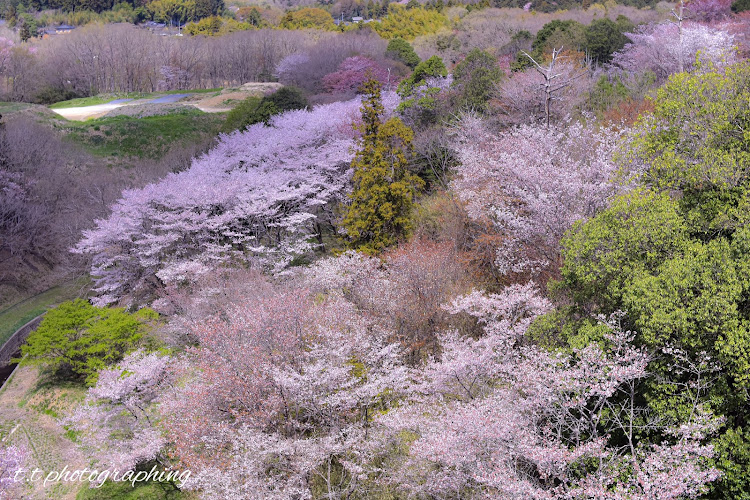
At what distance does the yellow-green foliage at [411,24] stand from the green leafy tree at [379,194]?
52.2m

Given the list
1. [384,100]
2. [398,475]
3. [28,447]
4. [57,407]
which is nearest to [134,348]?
[57,407]

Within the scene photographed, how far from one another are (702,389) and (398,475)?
6255 mm

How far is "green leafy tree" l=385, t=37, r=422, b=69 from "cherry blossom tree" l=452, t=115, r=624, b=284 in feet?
112

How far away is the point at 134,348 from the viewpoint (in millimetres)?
19797

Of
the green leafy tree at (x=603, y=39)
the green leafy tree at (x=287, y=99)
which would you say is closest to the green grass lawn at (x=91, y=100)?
the green leafy tree at (x=287, y=99)

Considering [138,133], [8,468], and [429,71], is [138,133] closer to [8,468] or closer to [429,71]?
[429,71]

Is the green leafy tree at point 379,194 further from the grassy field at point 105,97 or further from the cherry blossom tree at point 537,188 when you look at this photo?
the grassy field at point 105,97

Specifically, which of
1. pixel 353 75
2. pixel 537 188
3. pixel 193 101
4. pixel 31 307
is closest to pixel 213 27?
pixel 193 101

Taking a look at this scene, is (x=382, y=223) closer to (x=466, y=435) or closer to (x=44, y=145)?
(x=466, y=435)

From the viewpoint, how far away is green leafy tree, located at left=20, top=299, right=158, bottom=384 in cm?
1917

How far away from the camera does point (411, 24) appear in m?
73.9

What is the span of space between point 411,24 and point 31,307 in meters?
61.0

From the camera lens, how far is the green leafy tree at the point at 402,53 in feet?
176

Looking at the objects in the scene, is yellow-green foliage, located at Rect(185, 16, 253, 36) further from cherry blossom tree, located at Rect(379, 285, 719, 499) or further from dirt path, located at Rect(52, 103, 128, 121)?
cherry blossom tree, located at Rect(379, 285, 719, 499)
